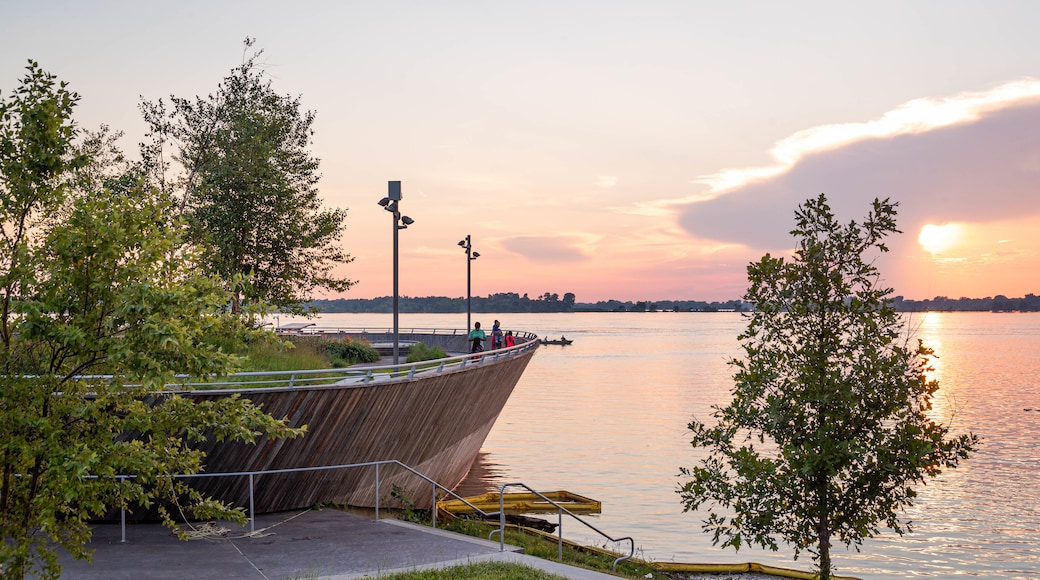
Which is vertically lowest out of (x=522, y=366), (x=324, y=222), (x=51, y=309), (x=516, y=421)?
(x=516, y=421)

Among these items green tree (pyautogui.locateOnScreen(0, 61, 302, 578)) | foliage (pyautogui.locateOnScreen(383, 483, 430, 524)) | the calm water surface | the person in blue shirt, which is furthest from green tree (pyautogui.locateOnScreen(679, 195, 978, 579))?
the person in blue shirt

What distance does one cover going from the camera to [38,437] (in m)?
8.75

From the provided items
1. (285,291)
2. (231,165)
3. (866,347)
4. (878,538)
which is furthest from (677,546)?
(231,165)

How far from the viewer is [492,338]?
40.2 meters

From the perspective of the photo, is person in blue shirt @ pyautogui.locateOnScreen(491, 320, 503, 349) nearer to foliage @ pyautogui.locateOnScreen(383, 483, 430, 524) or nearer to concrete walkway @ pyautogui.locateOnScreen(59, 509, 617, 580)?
foliage @ pyautogui.locateOnScreen(383, 483, 430, 524)

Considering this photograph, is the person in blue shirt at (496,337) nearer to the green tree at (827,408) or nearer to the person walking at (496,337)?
the person walking at (496,337)

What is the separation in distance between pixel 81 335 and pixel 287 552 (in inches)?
268

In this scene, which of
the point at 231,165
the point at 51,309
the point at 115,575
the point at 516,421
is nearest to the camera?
the point at 51,309

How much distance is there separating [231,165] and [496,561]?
2259 cm

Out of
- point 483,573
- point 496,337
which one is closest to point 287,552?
point 483,573

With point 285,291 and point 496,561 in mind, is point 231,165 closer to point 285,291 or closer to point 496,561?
point 285,291

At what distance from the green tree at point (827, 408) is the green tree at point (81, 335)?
8529mm

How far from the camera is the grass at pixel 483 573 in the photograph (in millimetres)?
11969

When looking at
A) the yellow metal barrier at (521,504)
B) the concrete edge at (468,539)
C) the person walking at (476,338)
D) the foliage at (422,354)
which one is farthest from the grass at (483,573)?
the person walking at (476,338)
